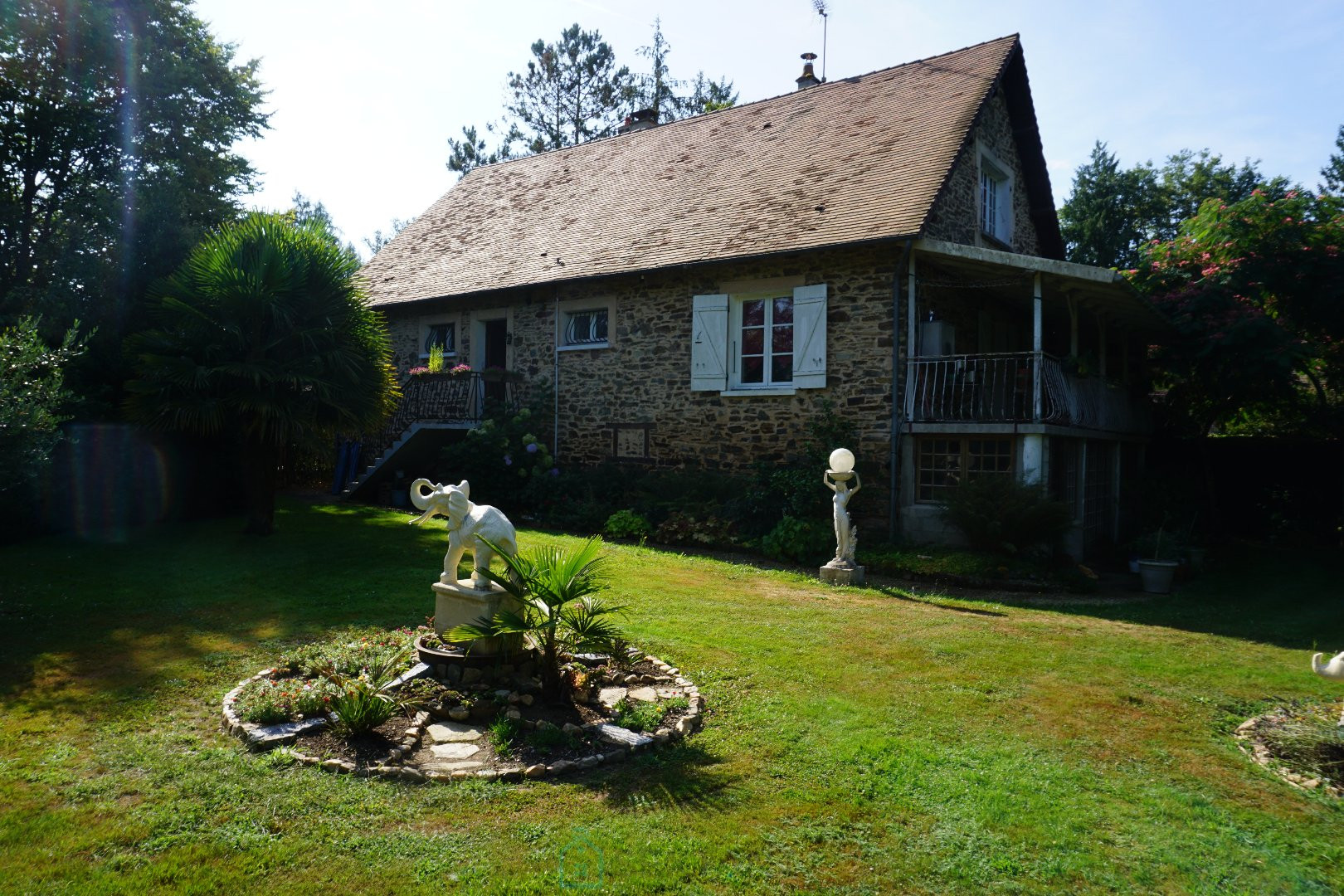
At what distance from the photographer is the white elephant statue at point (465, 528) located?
509 centimetres

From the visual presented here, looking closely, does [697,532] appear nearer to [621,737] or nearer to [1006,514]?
[1006,514]

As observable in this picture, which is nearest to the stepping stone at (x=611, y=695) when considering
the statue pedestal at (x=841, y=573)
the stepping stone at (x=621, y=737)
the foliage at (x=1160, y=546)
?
the stepping stone at (x=621, y=737)

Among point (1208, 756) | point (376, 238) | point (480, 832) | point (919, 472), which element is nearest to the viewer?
point (480, 832)

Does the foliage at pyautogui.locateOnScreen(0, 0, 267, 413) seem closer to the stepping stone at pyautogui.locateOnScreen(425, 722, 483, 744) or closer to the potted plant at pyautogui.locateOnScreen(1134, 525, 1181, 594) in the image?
the stepping stone at pyautogui.locateOnScreen(425, 722, 483, 744)

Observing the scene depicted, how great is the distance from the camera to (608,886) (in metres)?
3.10

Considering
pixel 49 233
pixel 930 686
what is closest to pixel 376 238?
pixel 49 233

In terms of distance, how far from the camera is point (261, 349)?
10266 millimetres

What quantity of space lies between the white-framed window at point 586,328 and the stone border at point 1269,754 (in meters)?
11.3

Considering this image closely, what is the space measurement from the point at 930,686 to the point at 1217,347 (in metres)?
9.59

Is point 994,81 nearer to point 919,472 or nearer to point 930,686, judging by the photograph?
point 919,472

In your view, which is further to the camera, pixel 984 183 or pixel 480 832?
pixel 984 183

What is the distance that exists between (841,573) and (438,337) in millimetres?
11317

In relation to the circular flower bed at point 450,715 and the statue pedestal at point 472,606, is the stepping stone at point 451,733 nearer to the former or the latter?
the circular flower bed at point 450,715

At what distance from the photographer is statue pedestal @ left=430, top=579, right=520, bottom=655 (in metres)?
5.02
